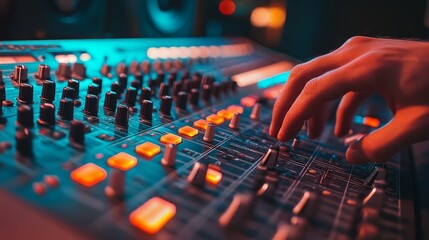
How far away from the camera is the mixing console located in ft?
1.42

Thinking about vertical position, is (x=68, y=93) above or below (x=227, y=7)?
below

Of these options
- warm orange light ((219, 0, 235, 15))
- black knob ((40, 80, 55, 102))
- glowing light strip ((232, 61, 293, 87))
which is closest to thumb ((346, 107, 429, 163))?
black knob ((40, 80, 55, 102))

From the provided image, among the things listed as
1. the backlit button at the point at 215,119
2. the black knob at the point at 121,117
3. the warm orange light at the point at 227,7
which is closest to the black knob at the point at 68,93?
the black knob at the point at 121,117

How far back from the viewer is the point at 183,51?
1483 mm

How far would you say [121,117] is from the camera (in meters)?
0.70

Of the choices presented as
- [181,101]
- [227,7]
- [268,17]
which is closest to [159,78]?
[181,101]

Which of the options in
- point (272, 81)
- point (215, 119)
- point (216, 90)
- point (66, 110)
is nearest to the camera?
point (66, 110)

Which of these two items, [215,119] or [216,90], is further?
[216,90]

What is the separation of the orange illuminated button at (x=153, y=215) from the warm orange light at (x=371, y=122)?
93 centimetres

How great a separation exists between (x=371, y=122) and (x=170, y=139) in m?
0.80

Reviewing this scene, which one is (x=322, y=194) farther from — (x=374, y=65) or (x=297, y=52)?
(x=297, y=52)

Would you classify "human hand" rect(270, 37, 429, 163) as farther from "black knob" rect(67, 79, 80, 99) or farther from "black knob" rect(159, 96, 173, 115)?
"black knob" rect(67, 79, 80, 99)

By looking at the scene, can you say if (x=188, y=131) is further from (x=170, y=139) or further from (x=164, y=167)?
(x=164, y=167)

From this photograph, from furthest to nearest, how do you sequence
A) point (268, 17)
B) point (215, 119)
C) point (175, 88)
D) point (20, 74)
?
point (268, 17) < point (175, 88) < point (215, 119) < point (20, 74)
